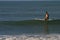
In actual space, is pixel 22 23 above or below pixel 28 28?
above

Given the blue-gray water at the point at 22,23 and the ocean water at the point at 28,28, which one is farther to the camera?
the blue-gray water at the point at 22,23

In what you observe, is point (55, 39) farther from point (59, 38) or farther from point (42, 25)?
point (42, 25)

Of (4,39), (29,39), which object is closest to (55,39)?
(29,39)

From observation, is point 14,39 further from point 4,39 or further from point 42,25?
point 42,25

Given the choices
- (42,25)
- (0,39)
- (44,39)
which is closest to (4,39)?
(0,39)

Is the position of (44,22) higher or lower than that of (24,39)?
higher

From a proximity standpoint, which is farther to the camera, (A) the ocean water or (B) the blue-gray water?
(B) the blue-gray water

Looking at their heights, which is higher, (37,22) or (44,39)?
(37,22)

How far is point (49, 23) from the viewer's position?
95.8 ft

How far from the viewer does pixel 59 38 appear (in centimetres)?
1678

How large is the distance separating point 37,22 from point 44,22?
3.85 ft

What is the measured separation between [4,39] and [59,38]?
11.9ft

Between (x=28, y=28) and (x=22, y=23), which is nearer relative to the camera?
(x=28, y=28)

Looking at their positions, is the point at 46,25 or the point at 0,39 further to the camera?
the point at 46,25
